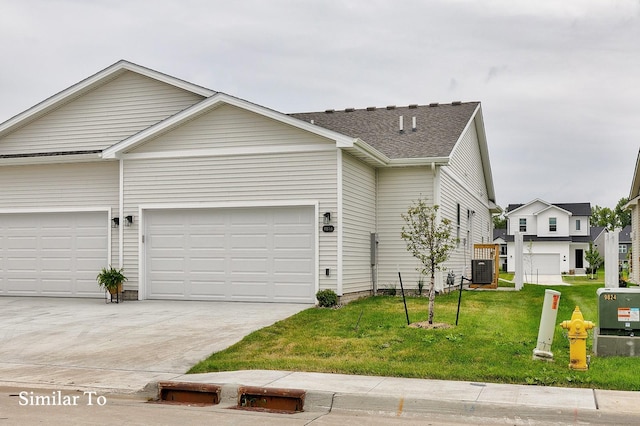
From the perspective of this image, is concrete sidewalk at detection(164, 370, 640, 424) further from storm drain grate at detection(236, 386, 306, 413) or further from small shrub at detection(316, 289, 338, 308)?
small shrub at detection(316, 289, 338, 308)

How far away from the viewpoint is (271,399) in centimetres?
851

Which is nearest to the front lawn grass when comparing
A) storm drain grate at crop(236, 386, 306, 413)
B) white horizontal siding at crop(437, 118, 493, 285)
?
storm drain grate at crop(236, 386, 306, 413)

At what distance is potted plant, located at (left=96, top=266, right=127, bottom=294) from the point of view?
17844 mm

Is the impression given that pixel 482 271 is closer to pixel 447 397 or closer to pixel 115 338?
pixel 115 338

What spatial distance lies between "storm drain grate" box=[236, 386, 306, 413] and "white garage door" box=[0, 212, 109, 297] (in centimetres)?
1164

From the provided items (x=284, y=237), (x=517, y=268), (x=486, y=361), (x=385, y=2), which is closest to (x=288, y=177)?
(x=284, y=237)

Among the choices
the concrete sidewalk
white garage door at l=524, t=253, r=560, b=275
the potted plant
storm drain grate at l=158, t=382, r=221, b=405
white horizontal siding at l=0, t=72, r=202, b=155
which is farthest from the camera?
white garage door at l=524, t=253, r=560, b=275

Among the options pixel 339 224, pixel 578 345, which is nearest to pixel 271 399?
pixel 578 345

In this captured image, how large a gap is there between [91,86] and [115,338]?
402 inches

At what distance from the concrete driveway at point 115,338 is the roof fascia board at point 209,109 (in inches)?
154

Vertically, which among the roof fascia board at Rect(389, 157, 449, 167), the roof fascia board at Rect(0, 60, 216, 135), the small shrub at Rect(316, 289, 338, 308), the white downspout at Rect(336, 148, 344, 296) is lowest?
the small shrub at Rect(316, 289, 338, 308)

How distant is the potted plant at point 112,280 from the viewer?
17.8 meters

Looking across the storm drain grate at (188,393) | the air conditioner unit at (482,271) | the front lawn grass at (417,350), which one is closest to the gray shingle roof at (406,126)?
the air conditioner unit at (482,271)

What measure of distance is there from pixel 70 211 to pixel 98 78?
3909 millimetres
